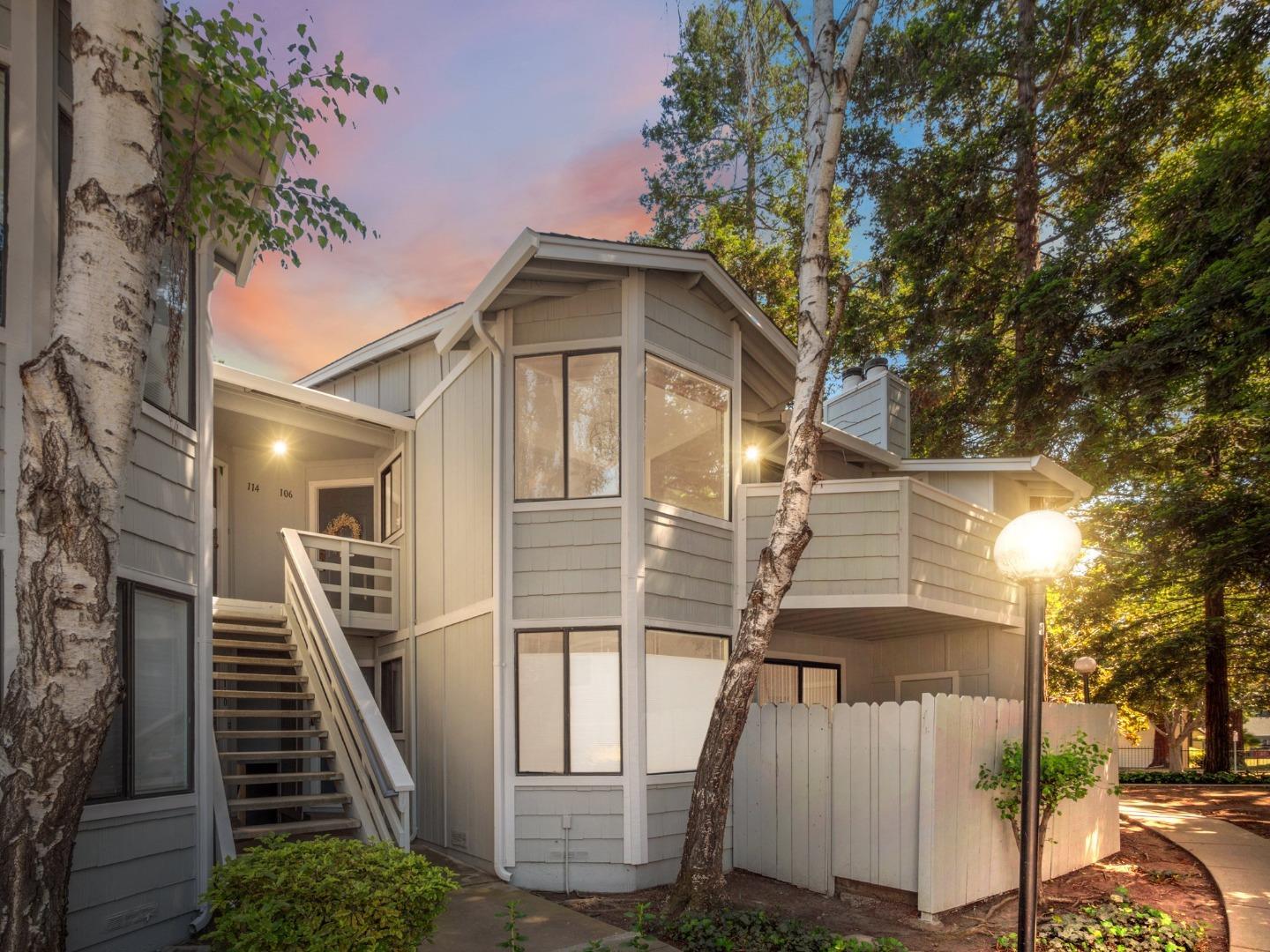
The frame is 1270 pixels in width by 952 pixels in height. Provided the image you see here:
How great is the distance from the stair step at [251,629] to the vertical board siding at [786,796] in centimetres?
506

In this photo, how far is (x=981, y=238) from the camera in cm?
1867

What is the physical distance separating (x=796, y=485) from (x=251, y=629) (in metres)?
6.16

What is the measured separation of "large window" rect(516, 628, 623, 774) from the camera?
28.1ft

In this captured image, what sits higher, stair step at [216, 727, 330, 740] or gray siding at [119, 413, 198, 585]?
gray siding at [119, 413, 198, 585]

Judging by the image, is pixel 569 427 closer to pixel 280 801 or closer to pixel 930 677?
pixel 280 801

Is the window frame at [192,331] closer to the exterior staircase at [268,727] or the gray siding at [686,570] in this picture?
the exterior staircase at [268,727]

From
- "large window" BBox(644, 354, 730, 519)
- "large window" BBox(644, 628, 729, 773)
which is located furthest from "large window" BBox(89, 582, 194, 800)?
"large window" BBox(644, 354, 730, 519)

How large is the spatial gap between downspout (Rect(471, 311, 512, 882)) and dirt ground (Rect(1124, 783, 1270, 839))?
895cm

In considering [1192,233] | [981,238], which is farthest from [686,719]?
[981,238]

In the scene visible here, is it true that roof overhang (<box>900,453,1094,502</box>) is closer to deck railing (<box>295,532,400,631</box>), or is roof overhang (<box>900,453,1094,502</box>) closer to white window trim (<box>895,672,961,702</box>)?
white window trim (<box>895,672,961,702</box>)

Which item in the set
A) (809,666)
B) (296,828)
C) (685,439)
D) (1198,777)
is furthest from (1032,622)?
(1198,777)

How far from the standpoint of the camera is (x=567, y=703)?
8.66 metres

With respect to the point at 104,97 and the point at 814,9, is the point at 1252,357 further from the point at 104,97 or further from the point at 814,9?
the point at 104,97

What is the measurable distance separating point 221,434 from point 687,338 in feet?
20.0
